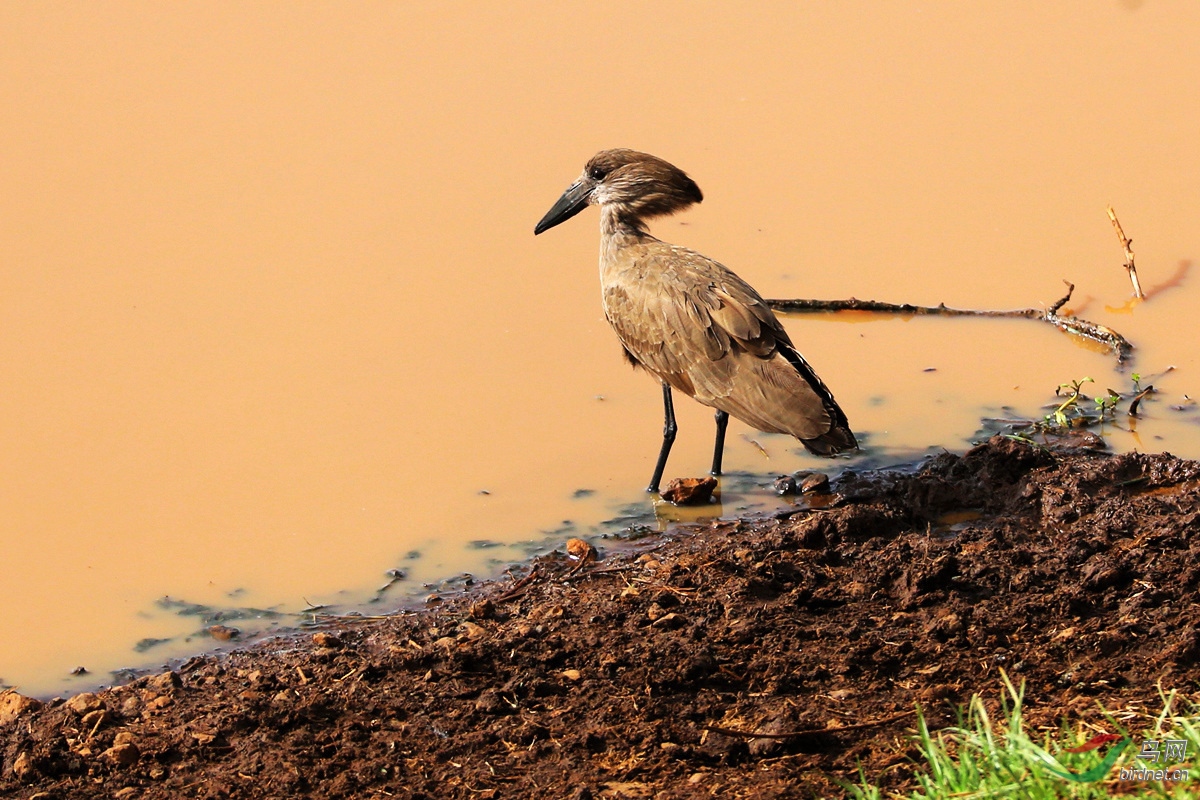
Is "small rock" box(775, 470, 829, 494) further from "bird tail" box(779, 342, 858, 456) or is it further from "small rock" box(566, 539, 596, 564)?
"small rock" box(566, 539, 596, 564)

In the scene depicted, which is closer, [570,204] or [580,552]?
[580,552]

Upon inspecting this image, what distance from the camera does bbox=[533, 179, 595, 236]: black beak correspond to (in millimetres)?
7660

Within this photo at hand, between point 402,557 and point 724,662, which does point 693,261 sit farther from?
point 724,662

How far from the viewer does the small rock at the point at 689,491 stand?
651 centimetres

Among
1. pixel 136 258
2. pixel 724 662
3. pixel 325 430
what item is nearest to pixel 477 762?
pixel 724 662

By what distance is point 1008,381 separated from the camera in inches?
291

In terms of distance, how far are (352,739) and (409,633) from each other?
81 centimetres

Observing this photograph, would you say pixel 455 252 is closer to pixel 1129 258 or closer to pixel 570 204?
pixel 570 204

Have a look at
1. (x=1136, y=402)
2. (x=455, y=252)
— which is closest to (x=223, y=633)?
(x=455, y=252)

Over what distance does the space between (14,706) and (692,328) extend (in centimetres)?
338

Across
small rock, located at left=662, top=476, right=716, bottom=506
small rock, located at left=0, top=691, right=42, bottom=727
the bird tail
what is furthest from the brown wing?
small rock, located at left=0, top=691, right=42, bottom=727

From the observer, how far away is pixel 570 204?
774cm

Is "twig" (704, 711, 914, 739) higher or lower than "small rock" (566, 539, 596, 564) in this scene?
lower

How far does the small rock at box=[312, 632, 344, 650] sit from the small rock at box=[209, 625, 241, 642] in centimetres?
44
